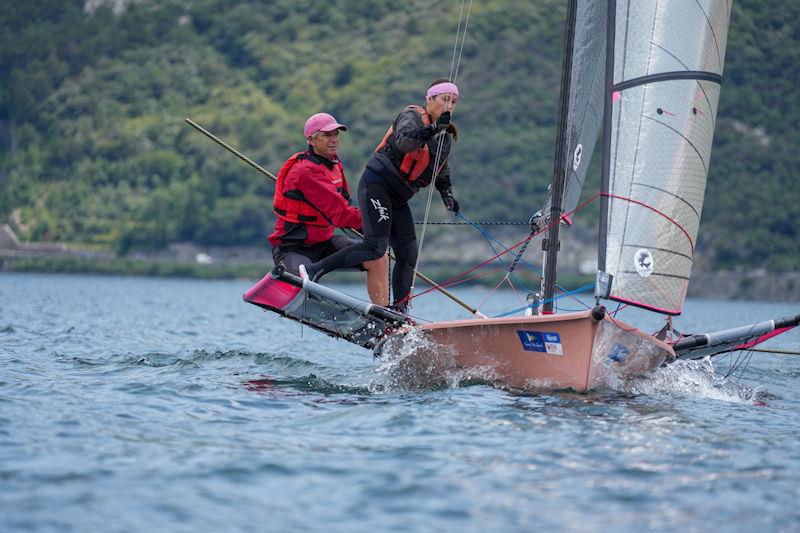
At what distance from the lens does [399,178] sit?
33.4 feet

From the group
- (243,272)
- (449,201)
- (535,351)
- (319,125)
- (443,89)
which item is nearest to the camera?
(535,351)

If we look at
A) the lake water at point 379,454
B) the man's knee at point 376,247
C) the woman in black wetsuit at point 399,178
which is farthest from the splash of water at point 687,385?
the man's knee at point 376,247

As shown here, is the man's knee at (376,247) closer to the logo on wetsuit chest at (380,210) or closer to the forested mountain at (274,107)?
the logo on wetsuit chest at (380,210)

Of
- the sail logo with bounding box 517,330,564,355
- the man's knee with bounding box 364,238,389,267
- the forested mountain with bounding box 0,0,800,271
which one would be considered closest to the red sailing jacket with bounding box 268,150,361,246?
the man's knee with bounding box 364,238,389,267

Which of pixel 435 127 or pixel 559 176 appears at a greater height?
pixel 435 127

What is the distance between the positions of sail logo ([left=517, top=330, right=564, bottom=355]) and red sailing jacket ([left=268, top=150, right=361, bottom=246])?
2034 mm

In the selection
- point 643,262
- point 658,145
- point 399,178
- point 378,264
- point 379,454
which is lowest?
point 379,454

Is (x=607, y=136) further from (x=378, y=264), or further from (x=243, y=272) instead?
(x=243, y=272)

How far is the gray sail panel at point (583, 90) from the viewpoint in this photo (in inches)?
409

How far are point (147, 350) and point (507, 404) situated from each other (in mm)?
7233

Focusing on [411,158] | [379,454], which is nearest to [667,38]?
[411,158]

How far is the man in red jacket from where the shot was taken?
10359mm

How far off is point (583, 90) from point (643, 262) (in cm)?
199

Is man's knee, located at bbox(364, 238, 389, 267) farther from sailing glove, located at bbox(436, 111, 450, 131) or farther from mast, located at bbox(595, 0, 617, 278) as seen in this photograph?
mast, located at bbox(595, 0, 617, 278)
